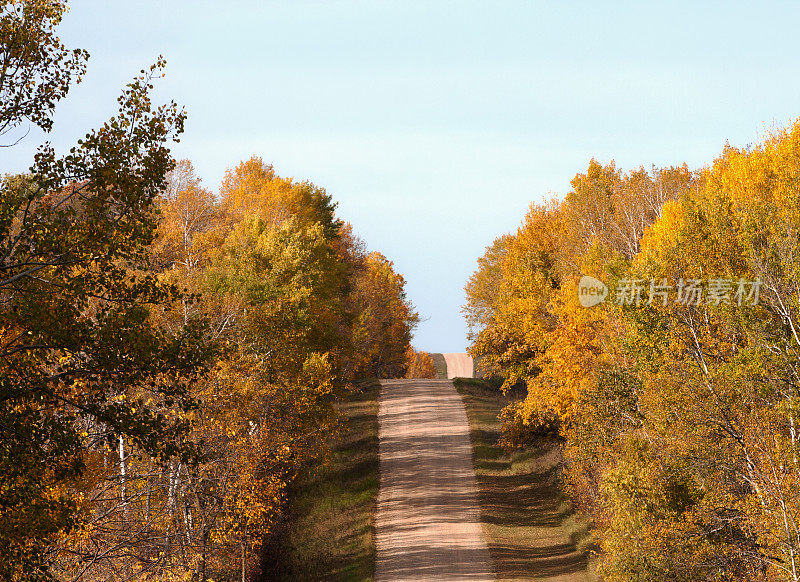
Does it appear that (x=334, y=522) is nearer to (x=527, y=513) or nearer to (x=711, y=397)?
(x=527, y=513)

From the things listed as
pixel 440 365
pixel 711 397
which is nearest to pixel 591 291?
pixel 711 397

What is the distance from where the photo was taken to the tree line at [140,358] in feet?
43.9

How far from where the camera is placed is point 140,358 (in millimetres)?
13656

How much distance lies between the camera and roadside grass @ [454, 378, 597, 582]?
36344 mm

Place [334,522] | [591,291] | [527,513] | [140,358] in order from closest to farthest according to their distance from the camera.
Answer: [140,358] → [591,291] → [334,522] → [527,513]

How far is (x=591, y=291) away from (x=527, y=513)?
13087mm

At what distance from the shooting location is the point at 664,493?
26.1m

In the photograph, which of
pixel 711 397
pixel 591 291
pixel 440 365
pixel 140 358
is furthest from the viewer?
pixel 440 365

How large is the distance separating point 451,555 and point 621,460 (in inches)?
484

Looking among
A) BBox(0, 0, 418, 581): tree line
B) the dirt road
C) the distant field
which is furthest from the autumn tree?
the distant field

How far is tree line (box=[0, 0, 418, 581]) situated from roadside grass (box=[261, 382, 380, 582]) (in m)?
2.73

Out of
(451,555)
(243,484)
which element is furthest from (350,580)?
(243,484)

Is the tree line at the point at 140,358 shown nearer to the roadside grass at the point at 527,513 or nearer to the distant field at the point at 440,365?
the roadside grass at the point at 527,513

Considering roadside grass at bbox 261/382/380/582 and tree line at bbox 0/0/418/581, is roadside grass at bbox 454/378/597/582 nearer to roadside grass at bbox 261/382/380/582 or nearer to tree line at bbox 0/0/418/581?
roadside grass at bbox 261/382/380/582
